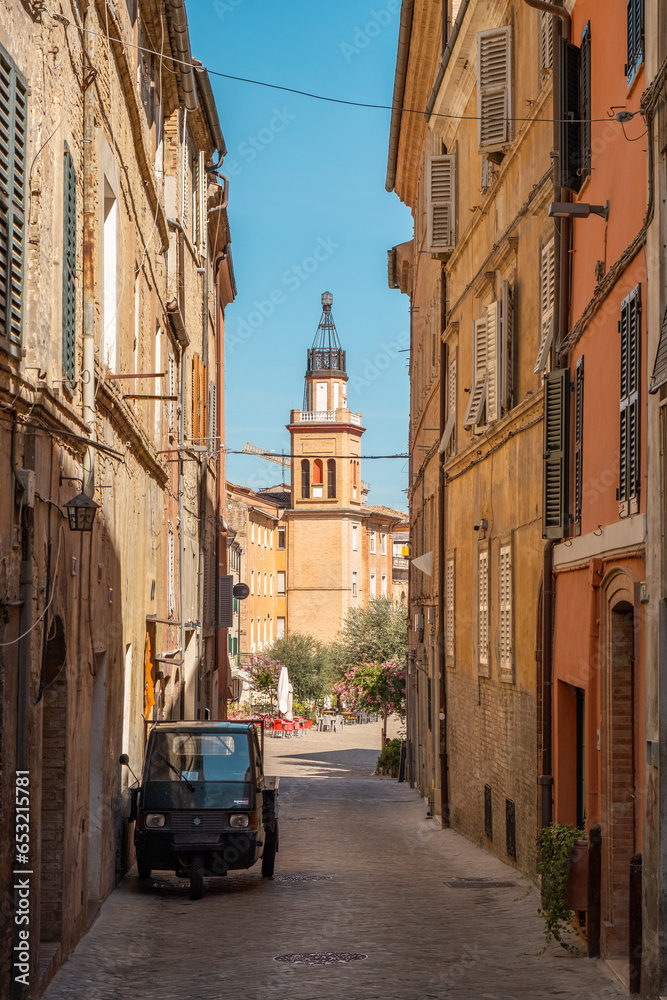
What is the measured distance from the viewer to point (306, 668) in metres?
69.1

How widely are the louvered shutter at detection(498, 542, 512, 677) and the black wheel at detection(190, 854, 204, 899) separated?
4381 mm

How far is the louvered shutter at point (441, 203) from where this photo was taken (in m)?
21.8

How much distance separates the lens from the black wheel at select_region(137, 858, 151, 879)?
14.0 meters

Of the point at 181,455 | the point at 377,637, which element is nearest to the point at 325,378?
the point at 377,637

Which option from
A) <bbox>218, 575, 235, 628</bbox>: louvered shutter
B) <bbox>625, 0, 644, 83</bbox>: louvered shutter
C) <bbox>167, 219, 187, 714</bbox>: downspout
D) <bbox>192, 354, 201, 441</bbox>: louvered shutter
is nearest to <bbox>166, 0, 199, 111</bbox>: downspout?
<bbox>167, 219, 187, 714</bbox>: downspout

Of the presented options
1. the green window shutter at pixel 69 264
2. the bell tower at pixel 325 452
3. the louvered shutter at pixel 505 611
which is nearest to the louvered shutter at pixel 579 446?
the louvered shutter at pixel 505 611

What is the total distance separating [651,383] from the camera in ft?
27.8

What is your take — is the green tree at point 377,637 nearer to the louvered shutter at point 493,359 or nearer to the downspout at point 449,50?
the downspout at point 449,50

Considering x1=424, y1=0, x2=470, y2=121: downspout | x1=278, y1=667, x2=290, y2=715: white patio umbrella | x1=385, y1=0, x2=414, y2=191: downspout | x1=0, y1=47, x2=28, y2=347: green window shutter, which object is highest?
x1=385, y1=0, x2=414, y2=191: downspout

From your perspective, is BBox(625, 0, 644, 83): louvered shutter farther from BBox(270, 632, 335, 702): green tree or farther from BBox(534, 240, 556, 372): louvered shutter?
BBox(270, 632, 335, 702): green tree

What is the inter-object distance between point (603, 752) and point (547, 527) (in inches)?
112

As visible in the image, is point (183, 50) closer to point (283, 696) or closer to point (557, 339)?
point (557, 339)

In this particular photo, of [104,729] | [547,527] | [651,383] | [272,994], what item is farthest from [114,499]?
[651,383]

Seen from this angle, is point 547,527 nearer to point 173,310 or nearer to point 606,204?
point 606,204
